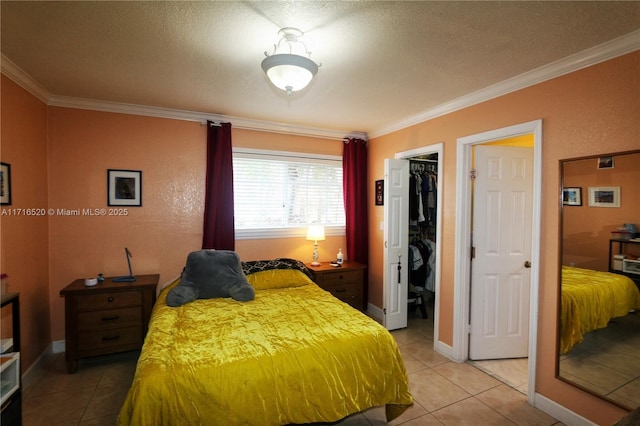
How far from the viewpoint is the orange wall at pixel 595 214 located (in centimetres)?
193

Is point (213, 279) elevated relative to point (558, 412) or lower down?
elevated

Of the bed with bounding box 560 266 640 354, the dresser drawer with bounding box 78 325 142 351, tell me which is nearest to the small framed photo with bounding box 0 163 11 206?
the dresser drawer with bounding box 78 325 142 351

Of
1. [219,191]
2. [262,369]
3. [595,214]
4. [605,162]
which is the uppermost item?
[605,162]

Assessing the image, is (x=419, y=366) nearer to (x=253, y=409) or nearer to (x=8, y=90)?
(x=253, y=409)

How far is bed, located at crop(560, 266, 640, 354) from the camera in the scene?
2.03 m

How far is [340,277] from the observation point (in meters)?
3.87

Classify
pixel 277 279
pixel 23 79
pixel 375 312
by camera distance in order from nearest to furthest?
pixel 23 79 < pixel 277 279 < pixel 375 312

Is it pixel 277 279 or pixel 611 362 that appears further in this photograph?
pixel 277 279

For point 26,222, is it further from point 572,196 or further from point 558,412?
point 558,412

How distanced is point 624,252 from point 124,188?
4.33 metres

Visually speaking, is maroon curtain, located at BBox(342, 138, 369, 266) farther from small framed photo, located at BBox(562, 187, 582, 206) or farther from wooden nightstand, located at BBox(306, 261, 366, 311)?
small framed photo, located at BBox(562, 187, 582, 206)

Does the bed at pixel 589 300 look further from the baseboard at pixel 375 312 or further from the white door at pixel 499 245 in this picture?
the baseboard at pixel 375 312

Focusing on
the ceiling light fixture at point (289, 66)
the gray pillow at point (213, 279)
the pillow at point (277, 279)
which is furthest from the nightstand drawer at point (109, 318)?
the ceiling light fixture at point (289, 66)

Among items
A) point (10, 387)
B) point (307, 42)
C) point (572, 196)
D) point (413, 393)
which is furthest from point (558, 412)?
point (10, 387)
